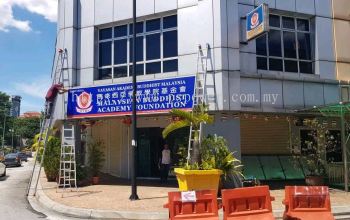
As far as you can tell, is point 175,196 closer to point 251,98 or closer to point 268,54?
point 251,98

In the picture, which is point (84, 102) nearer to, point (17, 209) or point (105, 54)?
point (105, 54)

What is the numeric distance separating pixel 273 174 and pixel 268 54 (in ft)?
19.4

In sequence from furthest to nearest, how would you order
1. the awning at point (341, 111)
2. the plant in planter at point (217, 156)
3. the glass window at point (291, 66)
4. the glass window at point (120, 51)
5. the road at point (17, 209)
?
the glass window at point (120, 51)
the glass window at point (291, 66)
the awning at point (341, 111)
the plant in planter at point (217, 156)
the road at point (17, 209)

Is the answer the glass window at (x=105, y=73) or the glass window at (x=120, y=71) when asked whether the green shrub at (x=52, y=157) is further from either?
the glass window at (x=120, y=71)

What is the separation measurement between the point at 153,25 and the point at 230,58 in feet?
14.2

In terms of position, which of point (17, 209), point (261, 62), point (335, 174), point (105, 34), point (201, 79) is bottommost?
point (17, 209)

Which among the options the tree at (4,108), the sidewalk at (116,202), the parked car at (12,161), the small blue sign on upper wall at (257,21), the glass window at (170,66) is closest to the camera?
the sidewalk at (116,202)

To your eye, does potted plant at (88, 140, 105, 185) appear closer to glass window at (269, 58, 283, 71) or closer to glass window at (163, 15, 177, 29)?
glass window at (163, 15, 177, 29)

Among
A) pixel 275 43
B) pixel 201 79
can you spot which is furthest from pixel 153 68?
pixel 275 43

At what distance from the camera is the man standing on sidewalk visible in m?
20.0

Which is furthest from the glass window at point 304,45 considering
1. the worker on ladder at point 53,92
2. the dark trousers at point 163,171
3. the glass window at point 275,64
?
the worker on ladder at point 53,92

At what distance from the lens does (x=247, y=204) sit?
33.0ft

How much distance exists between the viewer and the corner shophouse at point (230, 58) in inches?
667

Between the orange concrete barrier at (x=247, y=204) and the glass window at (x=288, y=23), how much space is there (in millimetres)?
10858
